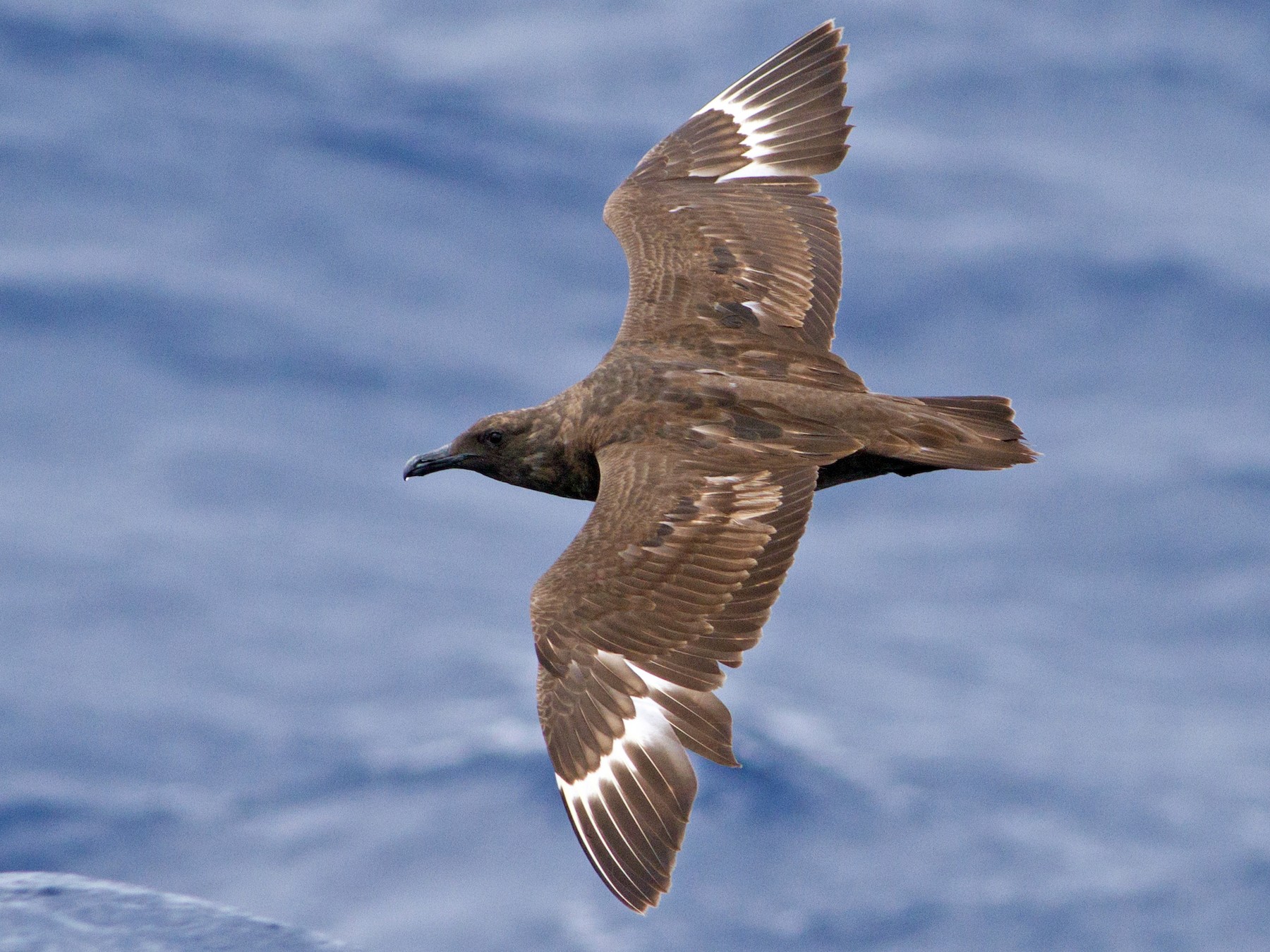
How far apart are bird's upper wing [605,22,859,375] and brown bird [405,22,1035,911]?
12 mm

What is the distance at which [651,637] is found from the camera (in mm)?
7922

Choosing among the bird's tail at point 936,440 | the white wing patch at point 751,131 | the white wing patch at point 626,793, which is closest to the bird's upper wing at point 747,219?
the white wing patch at point 751,131

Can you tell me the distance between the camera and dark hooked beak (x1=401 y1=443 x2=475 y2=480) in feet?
31.2

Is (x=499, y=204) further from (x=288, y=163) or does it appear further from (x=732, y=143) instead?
(x=732, y=143)

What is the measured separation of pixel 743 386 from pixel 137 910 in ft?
17.8

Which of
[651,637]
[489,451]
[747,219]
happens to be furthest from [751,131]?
[651,637]

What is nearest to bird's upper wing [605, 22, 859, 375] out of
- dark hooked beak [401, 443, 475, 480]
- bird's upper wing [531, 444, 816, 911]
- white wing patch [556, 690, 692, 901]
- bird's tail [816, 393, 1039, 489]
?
bird's tail [816, 393, 1039, 489]

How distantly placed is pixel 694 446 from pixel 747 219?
193cm

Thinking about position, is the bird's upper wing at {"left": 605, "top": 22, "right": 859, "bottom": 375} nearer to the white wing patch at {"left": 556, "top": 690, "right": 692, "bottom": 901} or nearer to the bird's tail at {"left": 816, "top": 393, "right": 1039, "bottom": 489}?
the bird's tail at {"left": 816, "top": 393, "right": 1039, "bottom": 489}

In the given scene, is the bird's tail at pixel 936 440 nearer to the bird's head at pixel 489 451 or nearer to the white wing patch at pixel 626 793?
the bird's head at pixel 489 451

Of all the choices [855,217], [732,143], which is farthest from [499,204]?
[732,143]

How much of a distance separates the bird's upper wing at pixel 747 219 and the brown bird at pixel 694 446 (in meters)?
0.01

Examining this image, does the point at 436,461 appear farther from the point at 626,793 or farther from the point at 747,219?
the point at 626,793

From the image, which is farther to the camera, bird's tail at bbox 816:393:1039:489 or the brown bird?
Answer: bird's tail at bbox 816:393:1039:489
